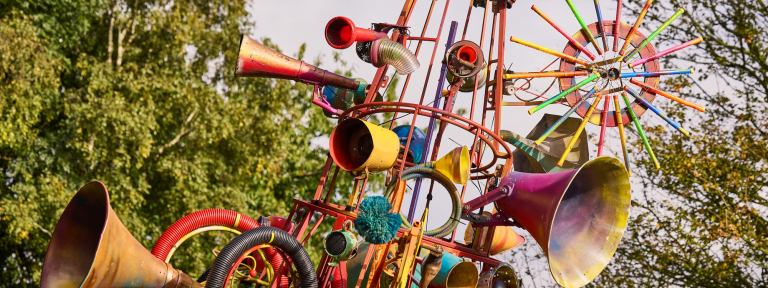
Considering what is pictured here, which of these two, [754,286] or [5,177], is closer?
[754,286]

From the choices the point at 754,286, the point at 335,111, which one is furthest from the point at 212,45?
the point at 754,286

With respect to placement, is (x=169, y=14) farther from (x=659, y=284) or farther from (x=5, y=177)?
(x=659, y=284)

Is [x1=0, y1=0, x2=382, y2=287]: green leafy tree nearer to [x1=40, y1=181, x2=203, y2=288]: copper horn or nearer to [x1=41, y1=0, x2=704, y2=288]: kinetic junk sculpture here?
[x1=41, y1=0, x2=704, y2=288]: kinetic junk sculpture

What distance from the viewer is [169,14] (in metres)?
15.0

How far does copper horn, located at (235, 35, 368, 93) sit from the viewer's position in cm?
588

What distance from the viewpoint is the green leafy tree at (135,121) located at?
12953mm

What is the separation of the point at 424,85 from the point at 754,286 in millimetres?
6810

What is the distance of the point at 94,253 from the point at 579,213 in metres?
3.46

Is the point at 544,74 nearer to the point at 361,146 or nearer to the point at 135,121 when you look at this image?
the point at 361,146

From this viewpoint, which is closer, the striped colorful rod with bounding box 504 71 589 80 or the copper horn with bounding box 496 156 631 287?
the copper horn with bounding box 496 156 631 287

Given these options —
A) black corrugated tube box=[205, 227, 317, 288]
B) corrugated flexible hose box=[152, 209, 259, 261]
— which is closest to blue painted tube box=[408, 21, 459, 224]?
corrugated flexible hose box=[152, 209, 259, 261]

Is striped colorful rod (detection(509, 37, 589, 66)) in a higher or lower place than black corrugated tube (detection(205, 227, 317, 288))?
higher

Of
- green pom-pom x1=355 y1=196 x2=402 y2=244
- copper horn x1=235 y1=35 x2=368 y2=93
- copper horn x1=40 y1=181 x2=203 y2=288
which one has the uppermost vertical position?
copper horn x1=235 y1=35 x2=368 y2=93

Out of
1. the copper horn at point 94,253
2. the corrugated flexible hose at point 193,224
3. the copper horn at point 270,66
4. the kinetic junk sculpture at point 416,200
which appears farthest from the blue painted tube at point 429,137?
the copper horn at point 94,253
